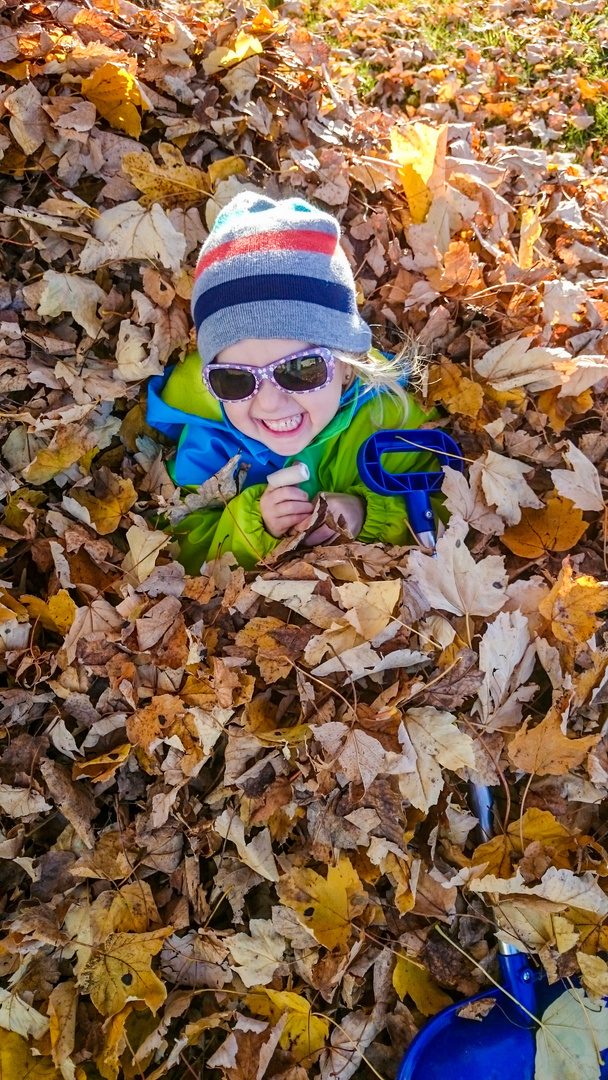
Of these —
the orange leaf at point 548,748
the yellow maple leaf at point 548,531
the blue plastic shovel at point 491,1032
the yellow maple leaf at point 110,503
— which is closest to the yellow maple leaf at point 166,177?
the yellow maple leaf at point 110,503

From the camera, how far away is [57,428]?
2.41m

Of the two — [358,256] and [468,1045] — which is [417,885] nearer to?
[468,1045]

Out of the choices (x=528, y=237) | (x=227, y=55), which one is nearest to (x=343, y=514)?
(x=528, y=237)

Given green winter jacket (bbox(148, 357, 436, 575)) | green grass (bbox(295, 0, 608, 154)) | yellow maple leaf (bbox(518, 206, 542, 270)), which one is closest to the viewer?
green winter jacket (bbox(148, 357, 436, 575))

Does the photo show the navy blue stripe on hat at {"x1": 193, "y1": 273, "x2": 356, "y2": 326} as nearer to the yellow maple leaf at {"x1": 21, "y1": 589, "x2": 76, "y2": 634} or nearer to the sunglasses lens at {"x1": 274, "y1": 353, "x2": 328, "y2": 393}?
the sunglasses lens at {"x1": 274, "y1": 353, "x2": 328, "y2": 393}

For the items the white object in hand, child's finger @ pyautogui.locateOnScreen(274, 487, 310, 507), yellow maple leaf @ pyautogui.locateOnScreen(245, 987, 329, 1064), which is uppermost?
the white object in hand

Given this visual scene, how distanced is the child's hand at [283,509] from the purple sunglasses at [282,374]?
0.42m

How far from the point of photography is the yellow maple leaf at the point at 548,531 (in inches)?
86.7

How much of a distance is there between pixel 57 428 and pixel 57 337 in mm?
330

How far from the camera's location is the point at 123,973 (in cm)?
198

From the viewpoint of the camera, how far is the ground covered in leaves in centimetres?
197

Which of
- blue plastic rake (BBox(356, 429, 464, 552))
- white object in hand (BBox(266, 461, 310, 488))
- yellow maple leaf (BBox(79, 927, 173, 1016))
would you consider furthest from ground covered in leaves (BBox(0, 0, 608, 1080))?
white object in hand (BBox(266, 461, 310, 488))

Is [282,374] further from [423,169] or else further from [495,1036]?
[495,1036]

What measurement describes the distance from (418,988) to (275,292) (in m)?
1.96
